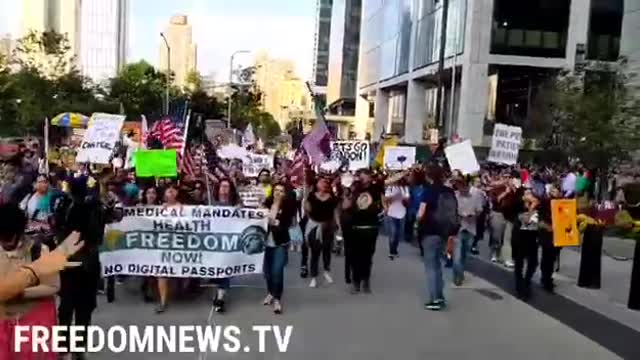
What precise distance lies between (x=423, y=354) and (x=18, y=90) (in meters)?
56.5

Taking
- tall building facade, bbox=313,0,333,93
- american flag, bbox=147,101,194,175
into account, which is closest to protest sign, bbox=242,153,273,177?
american flag, bbox=147,101,194,175

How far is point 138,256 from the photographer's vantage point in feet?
34.4

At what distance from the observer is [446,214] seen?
36.4 feet

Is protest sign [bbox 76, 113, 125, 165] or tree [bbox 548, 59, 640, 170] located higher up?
tree [bbox 548, 59, 640, 170]

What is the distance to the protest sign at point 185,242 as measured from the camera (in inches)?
413

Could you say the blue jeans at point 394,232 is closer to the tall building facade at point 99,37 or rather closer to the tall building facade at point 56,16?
the tall building facade at point 56,16

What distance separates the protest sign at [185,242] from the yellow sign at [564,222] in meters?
4.47

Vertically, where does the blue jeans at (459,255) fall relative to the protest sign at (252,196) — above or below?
below

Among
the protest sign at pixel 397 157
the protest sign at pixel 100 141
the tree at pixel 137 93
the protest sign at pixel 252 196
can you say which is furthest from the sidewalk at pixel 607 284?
the tree at pixel 137 93

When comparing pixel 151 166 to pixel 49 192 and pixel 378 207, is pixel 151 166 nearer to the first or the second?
pixel 49 192

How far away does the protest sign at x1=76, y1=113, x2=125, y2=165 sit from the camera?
1859cm

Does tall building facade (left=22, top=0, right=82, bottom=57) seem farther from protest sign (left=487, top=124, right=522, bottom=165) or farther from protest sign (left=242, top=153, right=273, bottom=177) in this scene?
protest sign (left=487, top=124, right=522, bottom=165)

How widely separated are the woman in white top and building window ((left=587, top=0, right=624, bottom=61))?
104 feet

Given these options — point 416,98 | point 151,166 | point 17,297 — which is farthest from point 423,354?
point 416,98
